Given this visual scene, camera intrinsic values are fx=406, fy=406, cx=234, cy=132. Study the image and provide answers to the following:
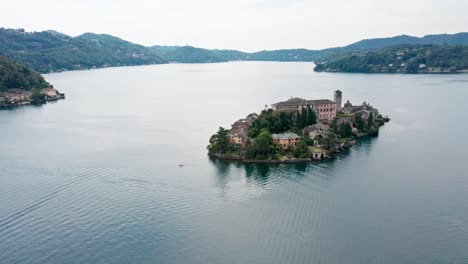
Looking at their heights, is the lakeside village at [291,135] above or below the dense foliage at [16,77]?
below

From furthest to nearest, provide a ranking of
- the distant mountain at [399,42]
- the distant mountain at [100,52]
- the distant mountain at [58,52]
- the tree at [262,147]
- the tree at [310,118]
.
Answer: the distant mountain at [399,42], the distant mountain at [100,52], the distant mountain at [58,52], the tree at [310,118], the tree at [262,147]

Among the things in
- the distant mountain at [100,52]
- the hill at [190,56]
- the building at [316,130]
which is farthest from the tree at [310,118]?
the hill at [190,56]

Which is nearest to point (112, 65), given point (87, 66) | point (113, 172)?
point (87, 66)

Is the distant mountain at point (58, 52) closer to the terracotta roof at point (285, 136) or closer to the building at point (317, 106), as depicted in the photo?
the building at point (317, 106)

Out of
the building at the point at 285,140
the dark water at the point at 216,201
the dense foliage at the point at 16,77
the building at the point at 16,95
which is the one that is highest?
the dense foliage at the point at 16,77

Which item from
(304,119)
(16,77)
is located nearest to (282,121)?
(304,119)

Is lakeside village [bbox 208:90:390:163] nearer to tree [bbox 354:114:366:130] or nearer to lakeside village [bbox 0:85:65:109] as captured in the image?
tree [bbox 354:114:366:130]

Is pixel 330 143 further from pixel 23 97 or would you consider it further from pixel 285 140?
pixel 23 97
